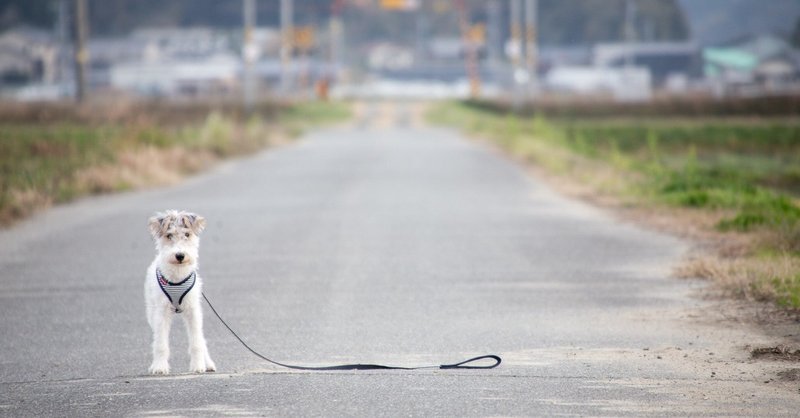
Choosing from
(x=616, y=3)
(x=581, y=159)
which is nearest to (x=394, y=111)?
(x=581, y=159)

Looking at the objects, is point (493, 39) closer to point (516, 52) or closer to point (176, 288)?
point (516, 52)

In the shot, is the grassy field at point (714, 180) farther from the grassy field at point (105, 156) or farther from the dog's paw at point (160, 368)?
the grassy field at point (105, 156)

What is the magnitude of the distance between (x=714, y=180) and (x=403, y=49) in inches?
5381

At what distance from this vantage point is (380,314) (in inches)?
382

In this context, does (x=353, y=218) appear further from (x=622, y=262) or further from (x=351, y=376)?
(x=351, y=376)

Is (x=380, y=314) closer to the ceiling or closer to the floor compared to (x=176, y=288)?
closer to the floor

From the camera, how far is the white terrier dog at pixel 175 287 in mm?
7320

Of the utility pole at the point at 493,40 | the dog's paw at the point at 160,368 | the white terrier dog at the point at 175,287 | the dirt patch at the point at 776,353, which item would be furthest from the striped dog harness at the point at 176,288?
the utility pole at the point at 493,40

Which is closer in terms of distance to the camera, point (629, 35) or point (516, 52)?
point (516, 52)

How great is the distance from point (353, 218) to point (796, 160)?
20.2 meters

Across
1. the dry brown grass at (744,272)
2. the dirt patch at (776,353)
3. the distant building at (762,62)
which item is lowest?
the distant building at (762,62)

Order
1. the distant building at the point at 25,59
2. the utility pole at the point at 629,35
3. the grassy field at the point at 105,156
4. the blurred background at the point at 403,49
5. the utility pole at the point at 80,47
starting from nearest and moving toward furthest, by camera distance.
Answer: the grassy field at the point at 105,156 < the utility pole at the point at 80,47 < the utility pole at the point at 629,35 < the distant building at the point at 25,59 < the blurred background at the point at 403,49

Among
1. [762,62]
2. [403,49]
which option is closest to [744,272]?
[762,62]

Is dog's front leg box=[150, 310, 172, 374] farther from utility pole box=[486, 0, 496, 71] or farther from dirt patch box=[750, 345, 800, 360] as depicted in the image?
utility pole box=[486, 0, 496, 71]
